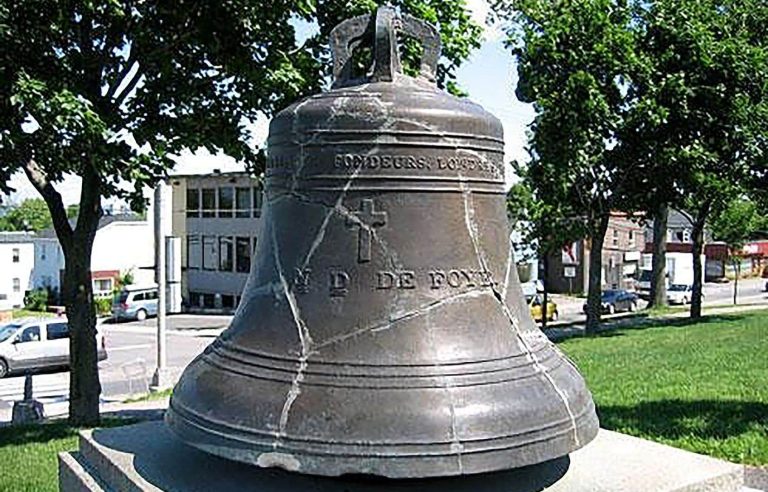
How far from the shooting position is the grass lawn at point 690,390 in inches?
295

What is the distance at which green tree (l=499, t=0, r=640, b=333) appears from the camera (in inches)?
834

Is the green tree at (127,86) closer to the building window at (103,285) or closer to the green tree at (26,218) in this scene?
the building window at (103,285)

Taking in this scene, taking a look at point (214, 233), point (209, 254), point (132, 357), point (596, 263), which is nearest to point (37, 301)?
point (209, 254)

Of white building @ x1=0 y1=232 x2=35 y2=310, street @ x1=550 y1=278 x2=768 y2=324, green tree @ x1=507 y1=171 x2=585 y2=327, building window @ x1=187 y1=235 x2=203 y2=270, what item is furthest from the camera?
white building @ x1=0 y1=232 x2=35 y2=310

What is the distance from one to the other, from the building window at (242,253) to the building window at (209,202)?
2.47 meters

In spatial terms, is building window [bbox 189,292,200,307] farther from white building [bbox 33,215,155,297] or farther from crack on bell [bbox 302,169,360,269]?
crack on bell [bbox 302,169,360,269]

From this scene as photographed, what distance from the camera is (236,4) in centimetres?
870

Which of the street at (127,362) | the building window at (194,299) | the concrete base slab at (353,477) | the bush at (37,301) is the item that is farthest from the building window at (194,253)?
the concrete base slab at (353,477)

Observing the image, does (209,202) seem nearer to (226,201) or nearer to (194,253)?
(226,201)

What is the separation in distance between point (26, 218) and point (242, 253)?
215ft

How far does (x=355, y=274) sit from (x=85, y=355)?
310 inches

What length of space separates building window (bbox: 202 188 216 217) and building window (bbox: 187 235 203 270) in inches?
61.5

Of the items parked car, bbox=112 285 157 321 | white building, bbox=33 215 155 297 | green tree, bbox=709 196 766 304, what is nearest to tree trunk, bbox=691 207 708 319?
green tree, bbox=709 196 766 304

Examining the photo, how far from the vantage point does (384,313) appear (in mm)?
3270
